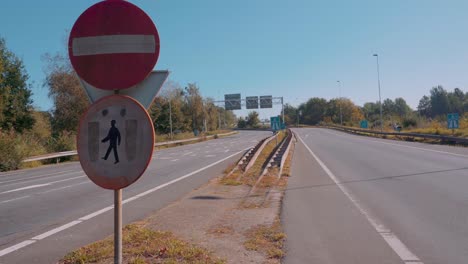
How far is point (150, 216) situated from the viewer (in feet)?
28.2

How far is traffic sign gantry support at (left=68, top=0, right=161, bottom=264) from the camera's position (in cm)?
348

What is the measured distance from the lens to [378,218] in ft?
26.0

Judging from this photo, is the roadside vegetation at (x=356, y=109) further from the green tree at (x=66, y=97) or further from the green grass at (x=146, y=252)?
the green grass at (x=146, y=252)

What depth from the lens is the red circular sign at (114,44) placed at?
3.61 meters

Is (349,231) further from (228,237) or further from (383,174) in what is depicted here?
(383,174)

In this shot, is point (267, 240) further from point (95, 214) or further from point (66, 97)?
point (66, 97)

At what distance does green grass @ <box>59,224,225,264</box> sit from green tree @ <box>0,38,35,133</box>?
43931 mm

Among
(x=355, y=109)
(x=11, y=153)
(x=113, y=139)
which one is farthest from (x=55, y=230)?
(x=355, y=109)

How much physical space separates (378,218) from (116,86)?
235 inches

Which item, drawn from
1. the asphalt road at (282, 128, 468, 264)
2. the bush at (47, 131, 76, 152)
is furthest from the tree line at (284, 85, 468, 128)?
the asphalt road at (282, 128, 468, 264)

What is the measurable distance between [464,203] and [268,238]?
16.2ft

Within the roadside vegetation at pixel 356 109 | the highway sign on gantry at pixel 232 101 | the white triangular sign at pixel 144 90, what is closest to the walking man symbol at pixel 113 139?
the white triangular sign at pixel 144 90

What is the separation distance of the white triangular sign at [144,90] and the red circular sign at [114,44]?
0.37ft

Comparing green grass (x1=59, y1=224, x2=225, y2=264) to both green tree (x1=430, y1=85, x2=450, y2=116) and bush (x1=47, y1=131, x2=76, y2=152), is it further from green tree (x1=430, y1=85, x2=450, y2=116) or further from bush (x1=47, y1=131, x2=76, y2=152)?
green tree (x1=430, y1=85, x2=450, y2=116)
